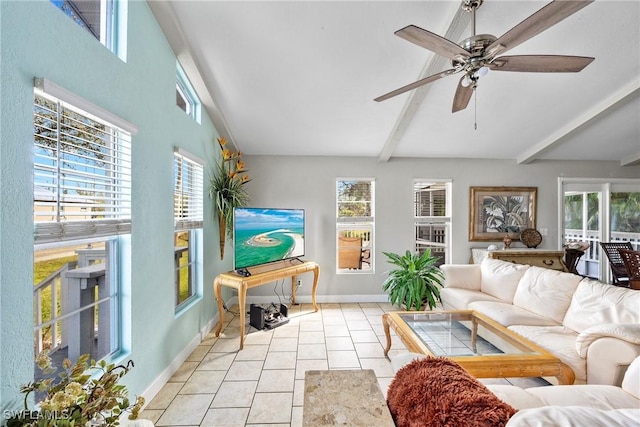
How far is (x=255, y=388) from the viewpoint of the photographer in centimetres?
229

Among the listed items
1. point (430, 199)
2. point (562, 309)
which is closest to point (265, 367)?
point (562, 309)

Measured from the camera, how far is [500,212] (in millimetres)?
4629

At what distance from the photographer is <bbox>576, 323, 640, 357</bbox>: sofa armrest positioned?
1665mm

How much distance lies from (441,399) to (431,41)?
5.63 feet

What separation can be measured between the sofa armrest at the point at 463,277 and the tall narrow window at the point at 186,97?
354cm

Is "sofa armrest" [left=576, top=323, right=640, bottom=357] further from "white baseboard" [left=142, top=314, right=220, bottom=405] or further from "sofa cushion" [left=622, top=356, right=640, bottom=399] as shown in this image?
"white baseboard" [left=142, top=314, right=220, bottom=405]

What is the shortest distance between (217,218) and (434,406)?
11.1 ft

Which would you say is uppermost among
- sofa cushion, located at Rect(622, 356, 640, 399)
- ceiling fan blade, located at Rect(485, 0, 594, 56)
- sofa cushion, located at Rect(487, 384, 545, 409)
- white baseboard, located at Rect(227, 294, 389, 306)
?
ceiling fan blade, located at Rect(485, 0, 594, 56)

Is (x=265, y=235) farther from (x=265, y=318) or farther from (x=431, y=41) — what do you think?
(x=431, y=41)

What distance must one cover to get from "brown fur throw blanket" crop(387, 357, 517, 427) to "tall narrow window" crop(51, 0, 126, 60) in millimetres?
2342

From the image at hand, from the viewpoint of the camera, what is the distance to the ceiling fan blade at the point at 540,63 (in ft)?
5.56

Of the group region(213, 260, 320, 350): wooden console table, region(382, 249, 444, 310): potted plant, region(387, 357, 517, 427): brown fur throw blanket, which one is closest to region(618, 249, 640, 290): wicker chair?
region(382, 249, 444, 310): potted plant

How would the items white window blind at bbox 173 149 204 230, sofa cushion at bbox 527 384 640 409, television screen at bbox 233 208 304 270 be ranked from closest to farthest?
sofa cushion at bbox 527 384 640 409 < white window blind at bbox 173 149 204 230 < television screen at bbox 233 208 304 270

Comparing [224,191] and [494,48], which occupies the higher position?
[494,48]
